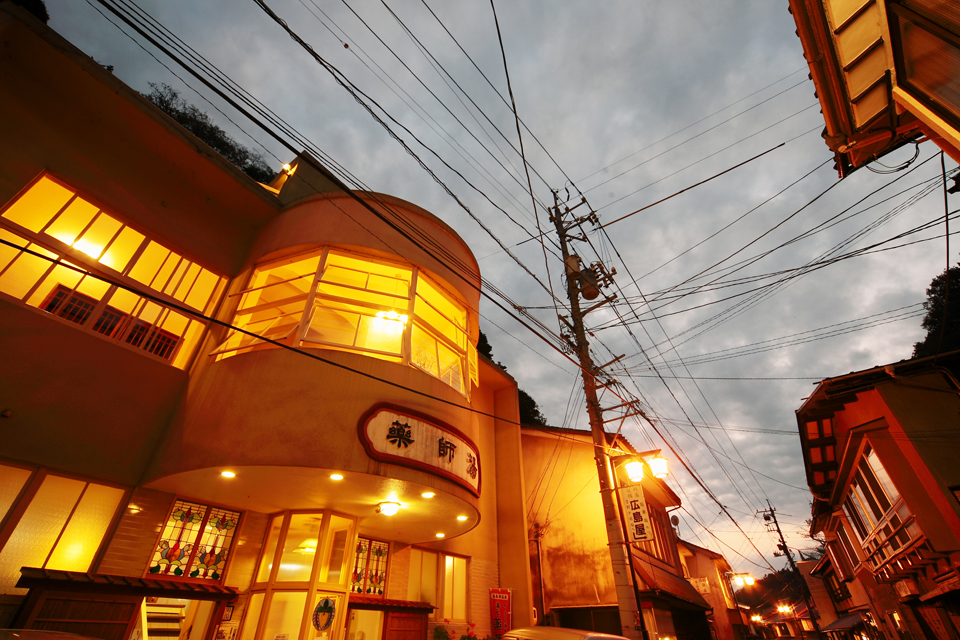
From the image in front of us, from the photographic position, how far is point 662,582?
17297 millimetres

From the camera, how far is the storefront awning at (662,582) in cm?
1497

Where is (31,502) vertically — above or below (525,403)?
below

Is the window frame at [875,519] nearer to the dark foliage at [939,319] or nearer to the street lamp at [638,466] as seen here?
the street lamp at [638,466]

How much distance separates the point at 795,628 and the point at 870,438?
5276 centimetres

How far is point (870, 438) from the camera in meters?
14.0

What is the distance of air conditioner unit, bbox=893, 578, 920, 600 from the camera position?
14729 millimetres

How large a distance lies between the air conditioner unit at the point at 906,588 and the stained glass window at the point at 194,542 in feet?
71.2

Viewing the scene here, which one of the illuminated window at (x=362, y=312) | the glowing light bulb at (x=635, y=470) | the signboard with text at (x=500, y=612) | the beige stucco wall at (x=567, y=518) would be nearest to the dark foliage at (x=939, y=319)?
the beige stucco wall at (x=567, y=518)

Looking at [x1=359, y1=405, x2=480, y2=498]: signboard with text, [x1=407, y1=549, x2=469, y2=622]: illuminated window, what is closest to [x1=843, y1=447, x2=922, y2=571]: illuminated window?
[x1=407, y1=549, x2=469, y2=622]: illuminated window

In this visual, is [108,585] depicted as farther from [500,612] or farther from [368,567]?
[500,612]

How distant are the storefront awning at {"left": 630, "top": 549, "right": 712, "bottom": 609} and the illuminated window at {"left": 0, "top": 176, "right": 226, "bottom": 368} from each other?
45.7ft

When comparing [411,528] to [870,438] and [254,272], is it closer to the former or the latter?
[254,272]

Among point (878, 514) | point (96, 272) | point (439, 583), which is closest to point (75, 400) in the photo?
point (96, 272)

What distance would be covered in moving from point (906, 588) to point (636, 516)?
12842 mm
